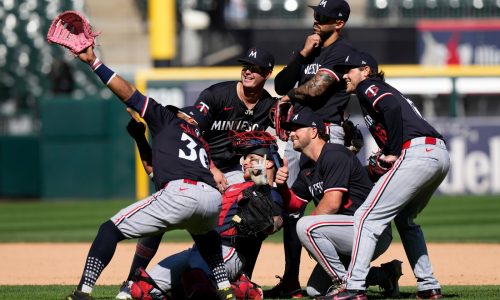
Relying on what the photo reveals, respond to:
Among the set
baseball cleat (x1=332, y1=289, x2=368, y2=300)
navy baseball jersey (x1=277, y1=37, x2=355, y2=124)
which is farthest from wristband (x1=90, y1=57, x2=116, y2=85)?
baseball cleat (x1=332, y1=289, x2=368, y2=300)

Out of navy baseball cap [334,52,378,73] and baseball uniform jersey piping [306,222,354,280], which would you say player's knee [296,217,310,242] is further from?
navy baseball cap [334,52,378,73]

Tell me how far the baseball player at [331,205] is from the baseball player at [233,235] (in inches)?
9.3

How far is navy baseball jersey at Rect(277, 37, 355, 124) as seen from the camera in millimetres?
6879

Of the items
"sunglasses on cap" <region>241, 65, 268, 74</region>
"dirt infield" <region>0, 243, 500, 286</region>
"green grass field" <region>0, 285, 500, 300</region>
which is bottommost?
"dirt infield" <region>0, 243, 500, 286</region>

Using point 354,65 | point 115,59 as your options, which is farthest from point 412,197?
point 115,59

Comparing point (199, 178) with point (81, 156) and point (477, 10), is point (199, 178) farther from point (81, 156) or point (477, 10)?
point (477, 10)

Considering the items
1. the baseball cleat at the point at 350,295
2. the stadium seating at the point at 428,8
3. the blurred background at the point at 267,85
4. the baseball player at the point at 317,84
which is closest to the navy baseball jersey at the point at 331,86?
the baseball player at the point at 317,84

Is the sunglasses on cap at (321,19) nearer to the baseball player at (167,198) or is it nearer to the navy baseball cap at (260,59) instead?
the navy baseball cap at (260,59)

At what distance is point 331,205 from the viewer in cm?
604

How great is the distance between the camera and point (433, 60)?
55.5 ft

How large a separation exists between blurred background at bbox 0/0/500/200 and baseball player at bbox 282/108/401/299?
28.5 ft

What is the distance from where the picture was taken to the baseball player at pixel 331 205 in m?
6.00

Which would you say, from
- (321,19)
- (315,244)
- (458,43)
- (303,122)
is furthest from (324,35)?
(458,43)

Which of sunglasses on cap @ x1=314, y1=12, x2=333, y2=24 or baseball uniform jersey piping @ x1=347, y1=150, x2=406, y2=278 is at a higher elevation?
sunglasses on cap @ x1=314, y1=12, x2=333, y2=24
